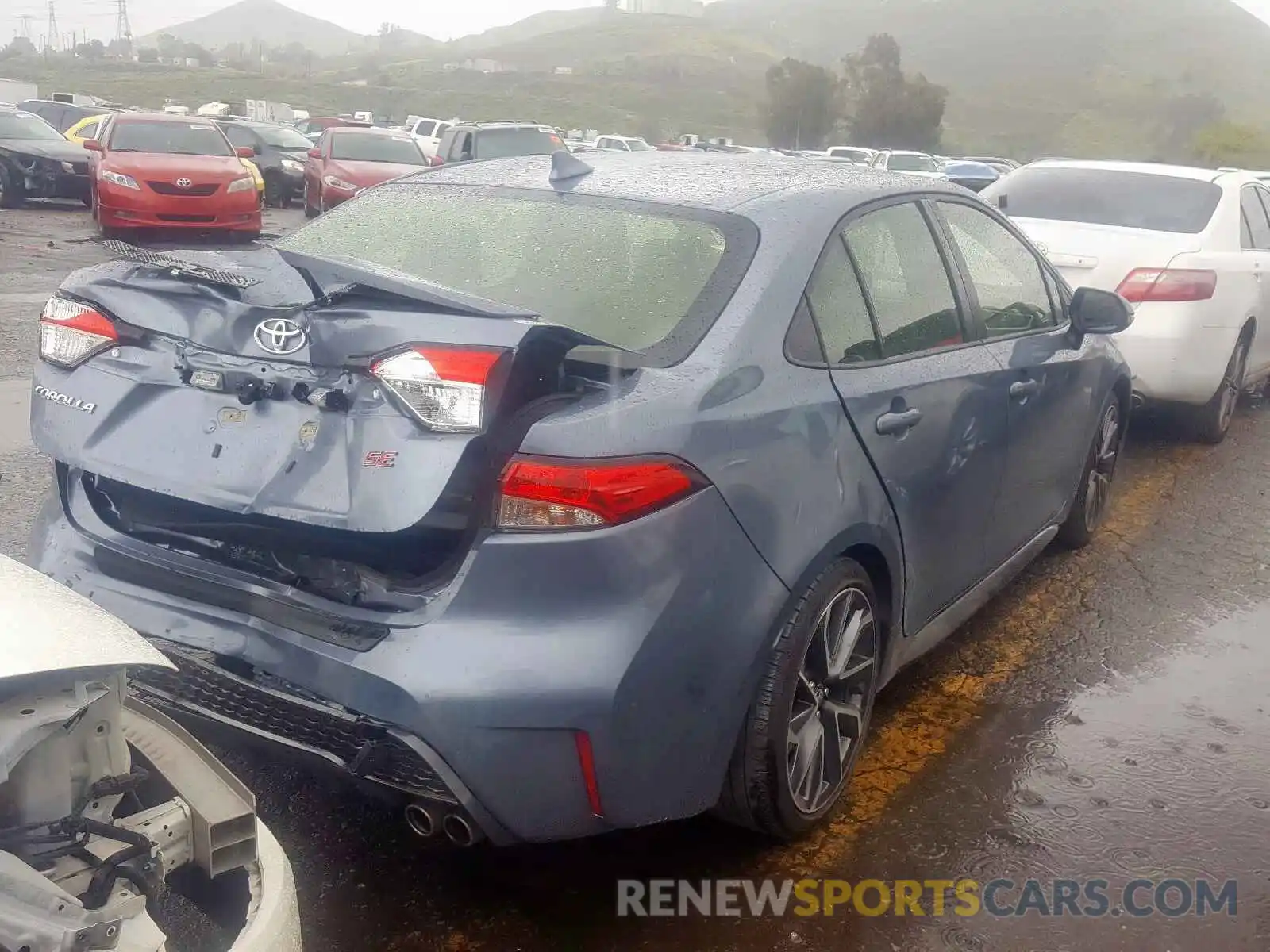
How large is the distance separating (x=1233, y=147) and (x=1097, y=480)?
72.2 metres

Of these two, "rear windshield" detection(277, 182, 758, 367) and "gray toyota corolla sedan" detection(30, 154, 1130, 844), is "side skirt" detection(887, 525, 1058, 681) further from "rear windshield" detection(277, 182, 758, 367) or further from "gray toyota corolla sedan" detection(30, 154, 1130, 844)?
"rear windshield" detection(277, 182, 758, 367)

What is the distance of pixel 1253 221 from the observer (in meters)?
7.75

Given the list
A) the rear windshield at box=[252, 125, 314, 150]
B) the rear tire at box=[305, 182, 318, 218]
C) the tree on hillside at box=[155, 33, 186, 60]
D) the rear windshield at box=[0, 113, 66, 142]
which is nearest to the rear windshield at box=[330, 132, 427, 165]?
the rear tire at box=[305, 182, 318, 218]

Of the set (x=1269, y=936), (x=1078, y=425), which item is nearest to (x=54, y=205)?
(x=1078, y=425)

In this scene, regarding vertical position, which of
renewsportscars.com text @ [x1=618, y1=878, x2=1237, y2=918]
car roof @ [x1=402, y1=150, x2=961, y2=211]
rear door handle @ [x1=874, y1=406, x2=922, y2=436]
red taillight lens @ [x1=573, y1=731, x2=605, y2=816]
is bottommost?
renewsportscars.com text @ [x1=618, y1=878, x2=1237, y2=918]

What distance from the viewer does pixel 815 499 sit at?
2797mm

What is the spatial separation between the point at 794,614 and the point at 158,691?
4.52 ft

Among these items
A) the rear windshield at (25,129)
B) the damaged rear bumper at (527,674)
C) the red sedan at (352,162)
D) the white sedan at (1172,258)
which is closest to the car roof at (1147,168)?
the white sedan at (1172,258)

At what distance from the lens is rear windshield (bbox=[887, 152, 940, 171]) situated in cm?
3178

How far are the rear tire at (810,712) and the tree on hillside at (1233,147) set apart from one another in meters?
68.3

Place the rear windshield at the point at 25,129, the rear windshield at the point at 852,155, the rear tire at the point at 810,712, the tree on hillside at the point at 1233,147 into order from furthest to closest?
the tree on hillside at the point at 1233,147, the rear windshield at the point at 852,155, the rear windshield at the point at 25,129, the rear tire at the point at 810,712

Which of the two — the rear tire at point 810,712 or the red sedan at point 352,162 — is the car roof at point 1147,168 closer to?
the rear tire at point 810,712

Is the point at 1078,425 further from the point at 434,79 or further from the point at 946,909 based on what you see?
the point at 434,79

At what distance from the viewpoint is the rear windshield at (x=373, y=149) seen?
18.2 meters
